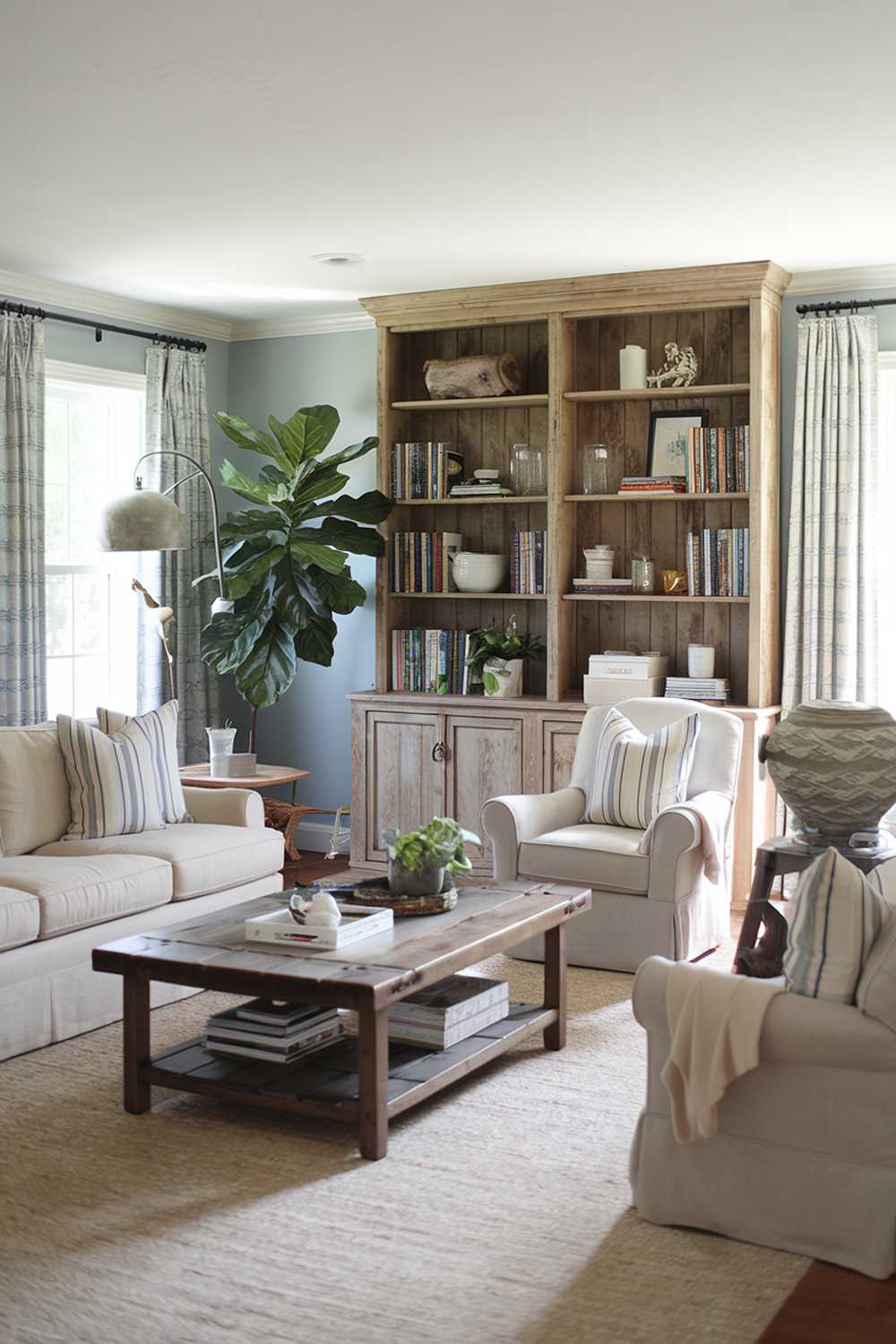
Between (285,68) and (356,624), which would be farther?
(356,624)

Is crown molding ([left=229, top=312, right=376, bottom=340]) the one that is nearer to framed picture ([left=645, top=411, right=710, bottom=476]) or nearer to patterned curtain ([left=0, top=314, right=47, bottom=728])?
→ patterned curtain ([left=0, top=314, right=47, bottom=728])

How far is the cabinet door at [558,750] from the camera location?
607cm

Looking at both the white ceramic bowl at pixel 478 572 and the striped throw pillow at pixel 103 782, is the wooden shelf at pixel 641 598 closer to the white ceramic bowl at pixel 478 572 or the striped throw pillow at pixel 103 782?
the white ceramic bowl at pixel 478 572

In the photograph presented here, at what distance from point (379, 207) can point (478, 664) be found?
222 cm

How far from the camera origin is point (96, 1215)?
2.99 meters

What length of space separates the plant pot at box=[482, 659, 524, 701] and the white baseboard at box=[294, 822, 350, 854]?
4.05 feet

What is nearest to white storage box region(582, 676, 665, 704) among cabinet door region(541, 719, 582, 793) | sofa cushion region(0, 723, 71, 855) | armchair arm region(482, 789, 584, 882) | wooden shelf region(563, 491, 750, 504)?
cabinet door region(541, 719, 582, 793)

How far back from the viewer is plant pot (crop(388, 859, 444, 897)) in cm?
394

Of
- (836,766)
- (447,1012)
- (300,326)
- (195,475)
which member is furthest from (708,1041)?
(300,326)

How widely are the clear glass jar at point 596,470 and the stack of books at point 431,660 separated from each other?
90cm

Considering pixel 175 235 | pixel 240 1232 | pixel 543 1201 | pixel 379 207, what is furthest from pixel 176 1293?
pixel 175 235

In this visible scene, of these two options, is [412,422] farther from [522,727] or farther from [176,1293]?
[176,1293]

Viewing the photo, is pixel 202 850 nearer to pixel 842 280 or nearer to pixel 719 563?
pixel 719 563

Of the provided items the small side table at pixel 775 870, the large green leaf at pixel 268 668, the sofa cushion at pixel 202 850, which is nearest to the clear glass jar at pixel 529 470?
the large green leaf at pixel 268 668
